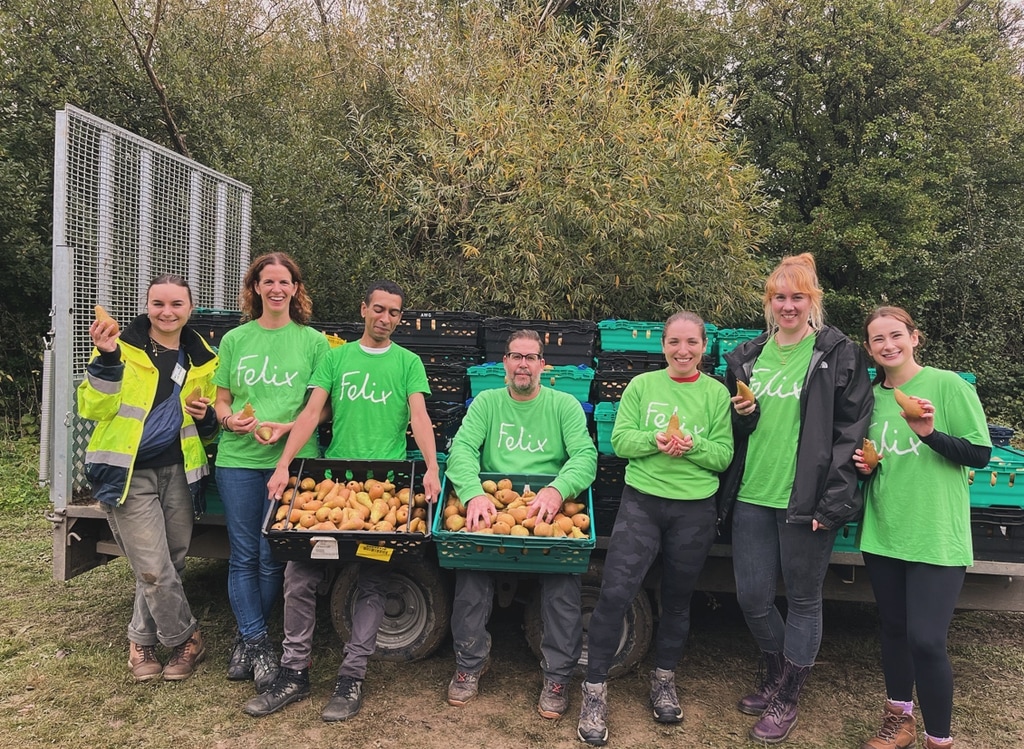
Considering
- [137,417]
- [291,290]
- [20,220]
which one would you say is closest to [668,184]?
[291,290]

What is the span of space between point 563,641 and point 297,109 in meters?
8.60

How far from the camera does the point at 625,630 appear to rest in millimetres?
3703

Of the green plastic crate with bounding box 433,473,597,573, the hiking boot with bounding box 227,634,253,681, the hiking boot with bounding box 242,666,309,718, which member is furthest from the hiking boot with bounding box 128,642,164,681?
the green plastic crate with bounding box 433,473,597,573

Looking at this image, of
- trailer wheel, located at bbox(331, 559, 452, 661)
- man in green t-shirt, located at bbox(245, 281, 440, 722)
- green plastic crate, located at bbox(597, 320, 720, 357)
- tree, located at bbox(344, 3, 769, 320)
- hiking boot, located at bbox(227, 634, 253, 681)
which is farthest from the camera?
tree, located at bbox(344, 3, 769, 320)

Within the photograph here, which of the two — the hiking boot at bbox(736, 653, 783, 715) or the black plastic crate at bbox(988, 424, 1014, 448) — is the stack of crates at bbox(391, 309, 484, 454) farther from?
the black plastic crate at bbox(988, 424, 1014, 448)

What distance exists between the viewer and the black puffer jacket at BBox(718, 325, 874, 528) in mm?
2879

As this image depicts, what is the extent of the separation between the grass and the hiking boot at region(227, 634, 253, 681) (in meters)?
0.05

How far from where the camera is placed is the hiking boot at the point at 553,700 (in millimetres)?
3312

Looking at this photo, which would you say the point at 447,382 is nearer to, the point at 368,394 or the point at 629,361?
the point at 368,394

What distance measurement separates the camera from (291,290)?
3508 mm

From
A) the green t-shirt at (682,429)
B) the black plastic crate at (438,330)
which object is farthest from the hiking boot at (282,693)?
the black plastic crate at (438,330)

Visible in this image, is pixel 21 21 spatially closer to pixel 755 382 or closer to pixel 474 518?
pixel 474 518

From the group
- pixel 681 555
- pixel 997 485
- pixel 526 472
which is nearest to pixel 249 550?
pixel 526 472

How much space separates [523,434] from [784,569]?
138cm
